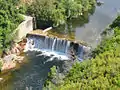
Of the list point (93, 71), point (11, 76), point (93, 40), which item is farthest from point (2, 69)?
point (93, 71)

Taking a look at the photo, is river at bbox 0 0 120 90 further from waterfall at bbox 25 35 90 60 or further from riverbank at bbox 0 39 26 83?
waterfall at bbox 25 35 90 60

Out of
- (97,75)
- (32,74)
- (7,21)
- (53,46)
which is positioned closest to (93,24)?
(53,46)

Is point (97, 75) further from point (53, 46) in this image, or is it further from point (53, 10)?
point (53, 10)

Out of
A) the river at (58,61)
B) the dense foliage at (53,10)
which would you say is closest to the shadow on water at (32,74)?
the river at (58,61)

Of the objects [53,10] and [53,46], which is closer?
[53,46]

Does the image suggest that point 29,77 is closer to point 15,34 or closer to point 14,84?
point 14,84

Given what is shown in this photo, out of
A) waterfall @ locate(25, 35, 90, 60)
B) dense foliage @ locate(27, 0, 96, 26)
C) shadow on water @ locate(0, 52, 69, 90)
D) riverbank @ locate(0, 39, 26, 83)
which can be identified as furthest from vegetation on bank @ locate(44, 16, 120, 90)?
dense foliage @ locate(27, 0, 96, 26)

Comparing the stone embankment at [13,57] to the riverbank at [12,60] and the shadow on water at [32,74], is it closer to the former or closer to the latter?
the riverbank at [12,60]
